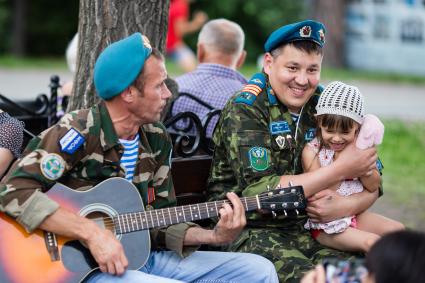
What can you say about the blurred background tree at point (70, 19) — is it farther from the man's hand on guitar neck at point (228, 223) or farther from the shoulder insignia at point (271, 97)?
the man's hand on guitar neck at point (228, 223)

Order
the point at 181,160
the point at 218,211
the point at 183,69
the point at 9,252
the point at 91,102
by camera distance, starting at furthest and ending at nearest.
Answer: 1. the point at 183,69
2. the point at 91,102
3. the point at 181,160
4. the point at 218,211
5. the point at 9,252

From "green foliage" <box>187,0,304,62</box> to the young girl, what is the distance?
21.3 m

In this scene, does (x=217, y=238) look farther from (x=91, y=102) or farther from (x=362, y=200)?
(x=91, y=102)

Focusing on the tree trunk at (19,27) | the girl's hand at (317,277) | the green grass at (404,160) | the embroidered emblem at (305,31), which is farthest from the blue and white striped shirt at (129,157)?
the tree trunk at (19,27)

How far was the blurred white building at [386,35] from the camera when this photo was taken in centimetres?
2316

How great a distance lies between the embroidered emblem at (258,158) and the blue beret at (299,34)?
2.02 feet

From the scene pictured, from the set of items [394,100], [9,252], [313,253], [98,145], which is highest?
[98,145]

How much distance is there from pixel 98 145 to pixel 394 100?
13011 mm

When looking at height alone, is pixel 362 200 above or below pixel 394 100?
above

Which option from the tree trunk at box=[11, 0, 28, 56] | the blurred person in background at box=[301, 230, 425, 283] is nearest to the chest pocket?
the blurred person in background at box=[301, 230, 425, 283]

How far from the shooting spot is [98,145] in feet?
13.0

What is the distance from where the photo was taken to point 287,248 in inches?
174

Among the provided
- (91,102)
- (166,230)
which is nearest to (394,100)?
(91,102)

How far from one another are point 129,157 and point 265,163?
712 mm
